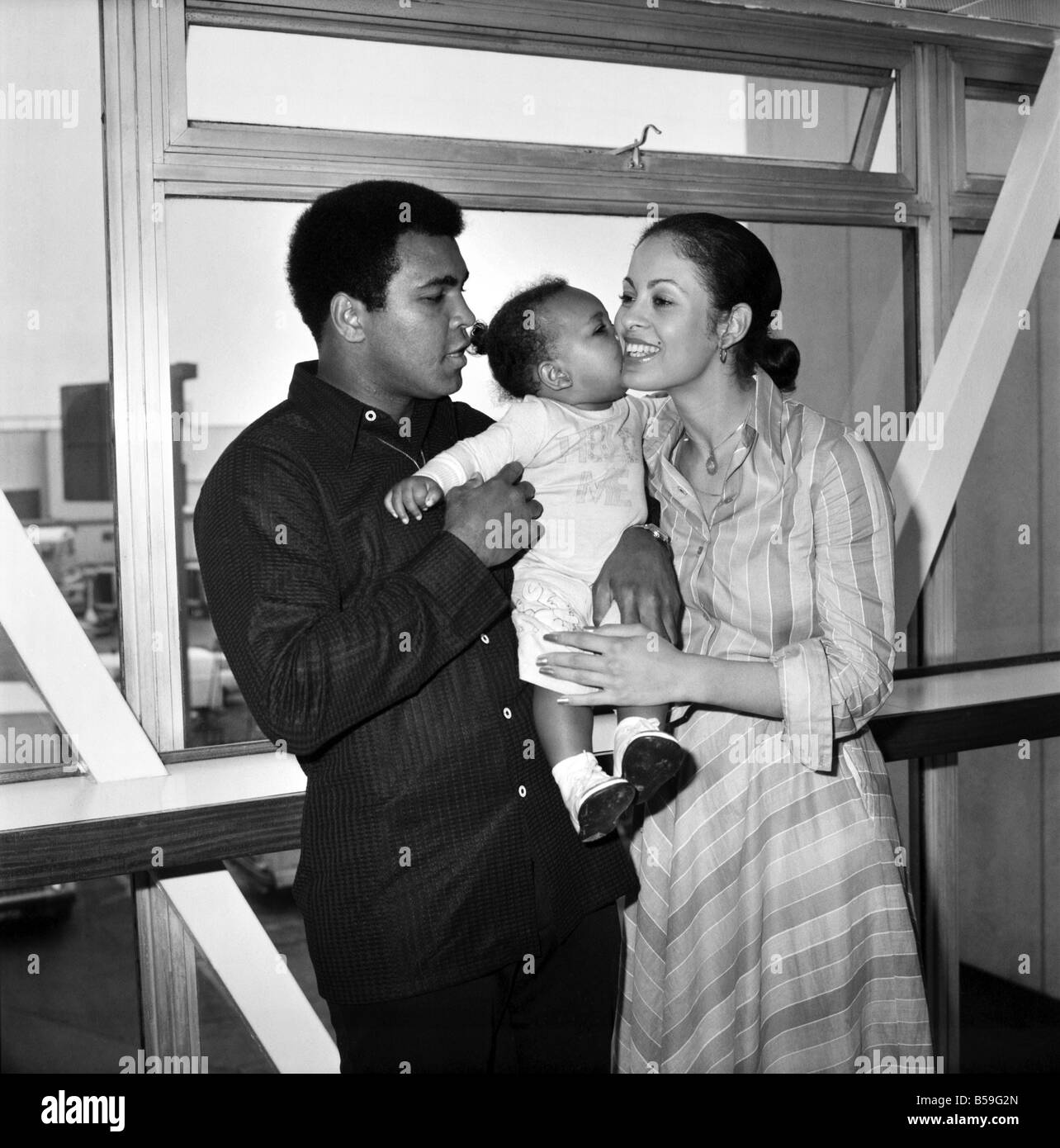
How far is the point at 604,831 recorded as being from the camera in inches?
65.5

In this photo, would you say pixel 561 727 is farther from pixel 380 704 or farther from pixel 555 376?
pixel 555 376

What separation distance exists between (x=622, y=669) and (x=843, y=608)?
343mm

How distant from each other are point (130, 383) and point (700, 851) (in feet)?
4.95

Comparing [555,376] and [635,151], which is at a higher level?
[635,151]

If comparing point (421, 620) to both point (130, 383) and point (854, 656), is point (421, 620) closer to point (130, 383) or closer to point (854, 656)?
point (854, 656)

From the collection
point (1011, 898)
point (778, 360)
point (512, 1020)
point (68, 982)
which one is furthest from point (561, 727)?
point (68, 982)

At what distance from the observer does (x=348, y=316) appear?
1.75 m

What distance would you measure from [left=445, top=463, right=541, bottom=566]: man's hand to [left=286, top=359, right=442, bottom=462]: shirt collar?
0.16m

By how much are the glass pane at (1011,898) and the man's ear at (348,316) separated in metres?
2.69

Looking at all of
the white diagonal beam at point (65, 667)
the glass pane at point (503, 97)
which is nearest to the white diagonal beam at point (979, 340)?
the glass pane at point (503, 97)

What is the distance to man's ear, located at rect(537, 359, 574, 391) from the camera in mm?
1853

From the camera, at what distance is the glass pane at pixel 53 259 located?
93.0 inches

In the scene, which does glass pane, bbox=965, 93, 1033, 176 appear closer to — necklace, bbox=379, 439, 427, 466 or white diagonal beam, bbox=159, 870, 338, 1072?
necklace, bbox=379, 439, 427, 466
